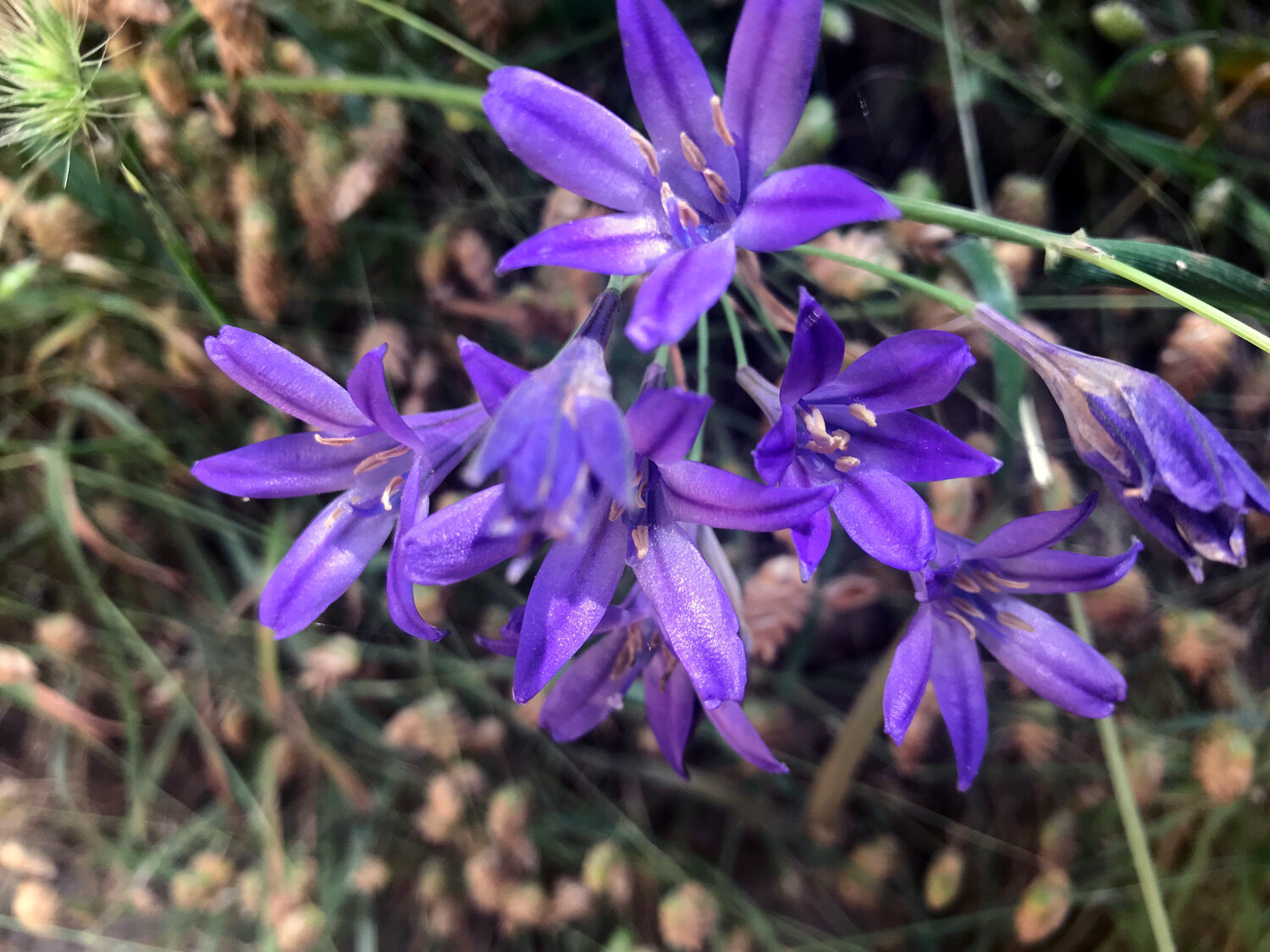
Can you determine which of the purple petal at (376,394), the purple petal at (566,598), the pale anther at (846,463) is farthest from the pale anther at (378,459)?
the pale anther at (846,463)

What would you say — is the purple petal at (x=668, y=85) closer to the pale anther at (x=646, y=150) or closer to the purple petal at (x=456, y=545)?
the pale anther at (x=646, y=150)

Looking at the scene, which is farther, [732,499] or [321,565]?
[321,565]

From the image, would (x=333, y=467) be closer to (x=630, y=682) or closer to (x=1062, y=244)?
(x=630, y=682)

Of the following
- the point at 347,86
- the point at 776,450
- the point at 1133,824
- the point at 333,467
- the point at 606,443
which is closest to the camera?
the point at 606,443

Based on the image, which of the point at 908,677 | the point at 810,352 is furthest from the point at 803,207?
the point at 908,677

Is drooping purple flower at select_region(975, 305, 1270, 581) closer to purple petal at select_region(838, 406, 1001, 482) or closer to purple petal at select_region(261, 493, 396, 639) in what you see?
purple petal at select_region(838, 406, 1001, 482)

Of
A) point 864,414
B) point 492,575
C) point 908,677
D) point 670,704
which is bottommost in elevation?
point 492,575

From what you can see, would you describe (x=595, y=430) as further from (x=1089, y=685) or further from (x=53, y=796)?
(x=53, y=796)

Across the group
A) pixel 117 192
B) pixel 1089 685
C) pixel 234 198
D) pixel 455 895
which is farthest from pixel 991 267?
pixel 455 895
